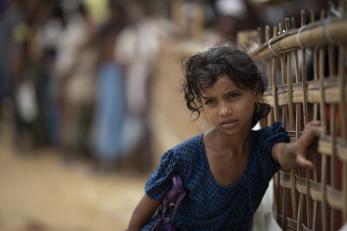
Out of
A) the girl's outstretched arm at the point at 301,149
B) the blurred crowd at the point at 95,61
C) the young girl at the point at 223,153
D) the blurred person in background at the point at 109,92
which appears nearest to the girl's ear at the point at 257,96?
the young girl at the point at 223,153

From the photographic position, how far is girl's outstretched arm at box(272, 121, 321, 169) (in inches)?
87.1

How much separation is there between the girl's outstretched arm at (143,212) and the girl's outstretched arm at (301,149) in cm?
60

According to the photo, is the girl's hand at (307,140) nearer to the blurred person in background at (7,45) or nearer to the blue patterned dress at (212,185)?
the blue patterned dress at (212,185)

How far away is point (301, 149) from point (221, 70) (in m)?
0.47

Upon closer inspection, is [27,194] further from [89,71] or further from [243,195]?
[243,195]

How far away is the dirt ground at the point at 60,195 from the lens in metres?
6.78

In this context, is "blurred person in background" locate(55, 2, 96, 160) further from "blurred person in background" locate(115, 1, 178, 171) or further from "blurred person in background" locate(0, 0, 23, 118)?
"blurred person in background" locate(0, 0, 23, 118)

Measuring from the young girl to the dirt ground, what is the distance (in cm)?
369

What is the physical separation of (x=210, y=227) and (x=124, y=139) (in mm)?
6804

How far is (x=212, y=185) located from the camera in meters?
2.65

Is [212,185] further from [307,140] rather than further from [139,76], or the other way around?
[139,76]

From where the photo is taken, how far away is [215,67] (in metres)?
2.54

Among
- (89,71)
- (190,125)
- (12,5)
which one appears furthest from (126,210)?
(12,5)

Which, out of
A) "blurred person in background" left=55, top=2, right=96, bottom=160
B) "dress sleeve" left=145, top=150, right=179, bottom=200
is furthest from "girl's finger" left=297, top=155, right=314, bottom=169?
"blurred person in background" left=55, top=2, right=96, bottom=160
